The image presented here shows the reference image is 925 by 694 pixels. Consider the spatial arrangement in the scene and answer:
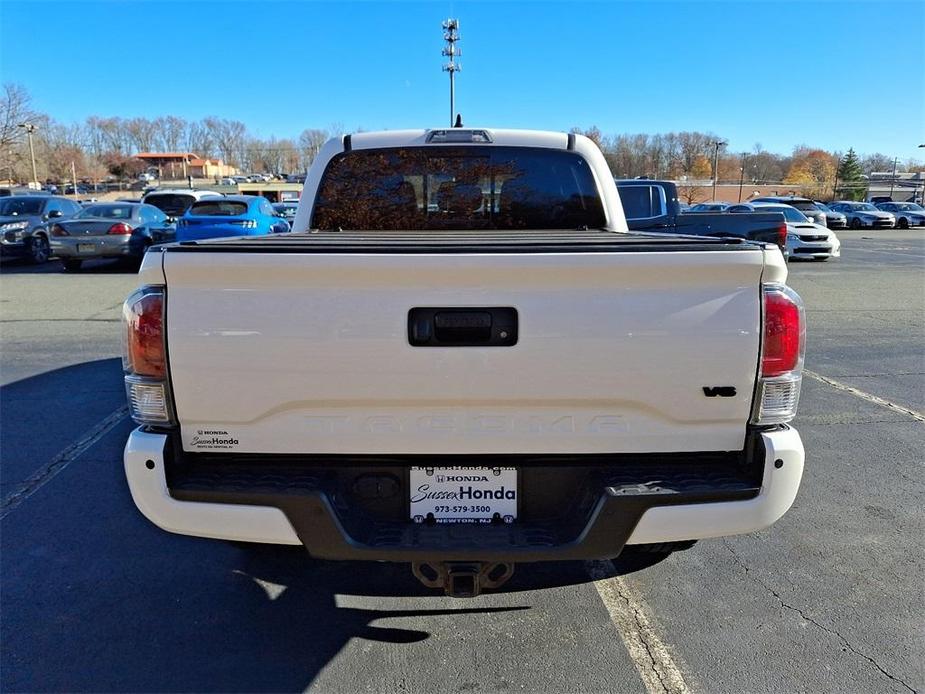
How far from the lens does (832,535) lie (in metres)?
3.61

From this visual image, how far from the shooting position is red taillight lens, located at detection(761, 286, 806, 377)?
2203 mm

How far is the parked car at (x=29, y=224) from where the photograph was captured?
16.5 metres

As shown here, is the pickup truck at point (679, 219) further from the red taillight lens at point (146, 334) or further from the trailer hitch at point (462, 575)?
the red taillight lens at point (146, 334)

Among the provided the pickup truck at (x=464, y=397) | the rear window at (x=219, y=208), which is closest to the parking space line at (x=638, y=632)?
the pickup truck at (x=464, y=397)

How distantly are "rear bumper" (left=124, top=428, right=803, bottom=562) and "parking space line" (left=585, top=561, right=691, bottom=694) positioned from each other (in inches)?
26.2

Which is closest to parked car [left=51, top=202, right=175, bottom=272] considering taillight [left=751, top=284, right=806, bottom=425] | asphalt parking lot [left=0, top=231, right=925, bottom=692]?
asphalt parking lot [left=0, top=231, right=925, bottom=692]

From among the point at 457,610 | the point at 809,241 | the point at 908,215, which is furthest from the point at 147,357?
the point at 908,215

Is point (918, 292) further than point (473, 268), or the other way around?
point (918, 292)

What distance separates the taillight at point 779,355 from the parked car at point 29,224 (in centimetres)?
1889

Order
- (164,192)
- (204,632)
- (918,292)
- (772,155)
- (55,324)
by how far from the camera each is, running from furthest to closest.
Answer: (772,155)
(164,192)
(918,292)
(55,324)
(204,632)

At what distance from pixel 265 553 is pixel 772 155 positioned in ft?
466

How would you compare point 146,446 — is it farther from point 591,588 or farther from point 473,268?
point 591,588

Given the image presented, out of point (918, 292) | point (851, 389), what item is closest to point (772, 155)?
point (918, 292)

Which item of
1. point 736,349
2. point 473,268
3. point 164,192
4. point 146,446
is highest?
point 164,192
